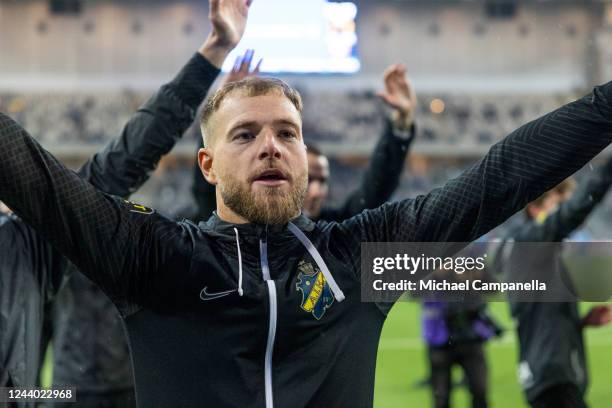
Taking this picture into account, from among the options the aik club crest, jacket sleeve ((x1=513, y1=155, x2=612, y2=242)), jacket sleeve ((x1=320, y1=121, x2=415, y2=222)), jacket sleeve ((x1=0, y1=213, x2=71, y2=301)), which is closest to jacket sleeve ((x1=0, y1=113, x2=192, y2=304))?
the aik club crest

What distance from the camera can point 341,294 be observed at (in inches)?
61.1

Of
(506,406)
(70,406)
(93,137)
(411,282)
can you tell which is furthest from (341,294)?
(93,137)

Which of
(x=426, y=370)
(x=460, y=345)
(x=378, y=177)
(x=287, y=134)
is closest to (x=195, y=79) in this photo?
(x=287, y=134)

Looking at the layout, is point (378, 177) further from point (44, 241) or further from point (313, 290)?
point (313, 290)

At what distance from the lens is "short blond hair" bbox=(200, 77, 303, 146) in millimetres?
1592

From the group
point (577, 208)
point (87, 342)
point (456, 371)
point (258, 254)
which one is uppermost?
point (577, 208)

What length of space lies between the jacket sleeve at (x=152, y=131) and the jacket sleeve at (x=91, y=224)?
825 mm

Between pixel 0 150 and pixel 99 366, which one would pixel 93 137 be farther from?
pixel 0 150

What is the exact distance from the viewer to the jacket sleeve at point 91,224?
1373 mm

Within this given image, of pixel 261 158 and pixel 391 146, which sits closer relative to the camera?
pixel 261 158

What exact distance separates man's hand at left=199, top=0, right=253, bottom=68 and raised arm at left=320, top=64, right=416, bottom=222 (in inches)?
23.5

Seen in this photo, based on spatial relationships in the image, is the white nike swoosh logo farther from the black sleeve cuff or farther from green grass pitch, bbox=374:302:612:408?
green grass pitch, bbox=374:302:612:408

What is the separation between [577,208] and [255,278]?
209cm

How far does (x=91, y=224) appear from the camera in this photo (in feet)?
4.75
